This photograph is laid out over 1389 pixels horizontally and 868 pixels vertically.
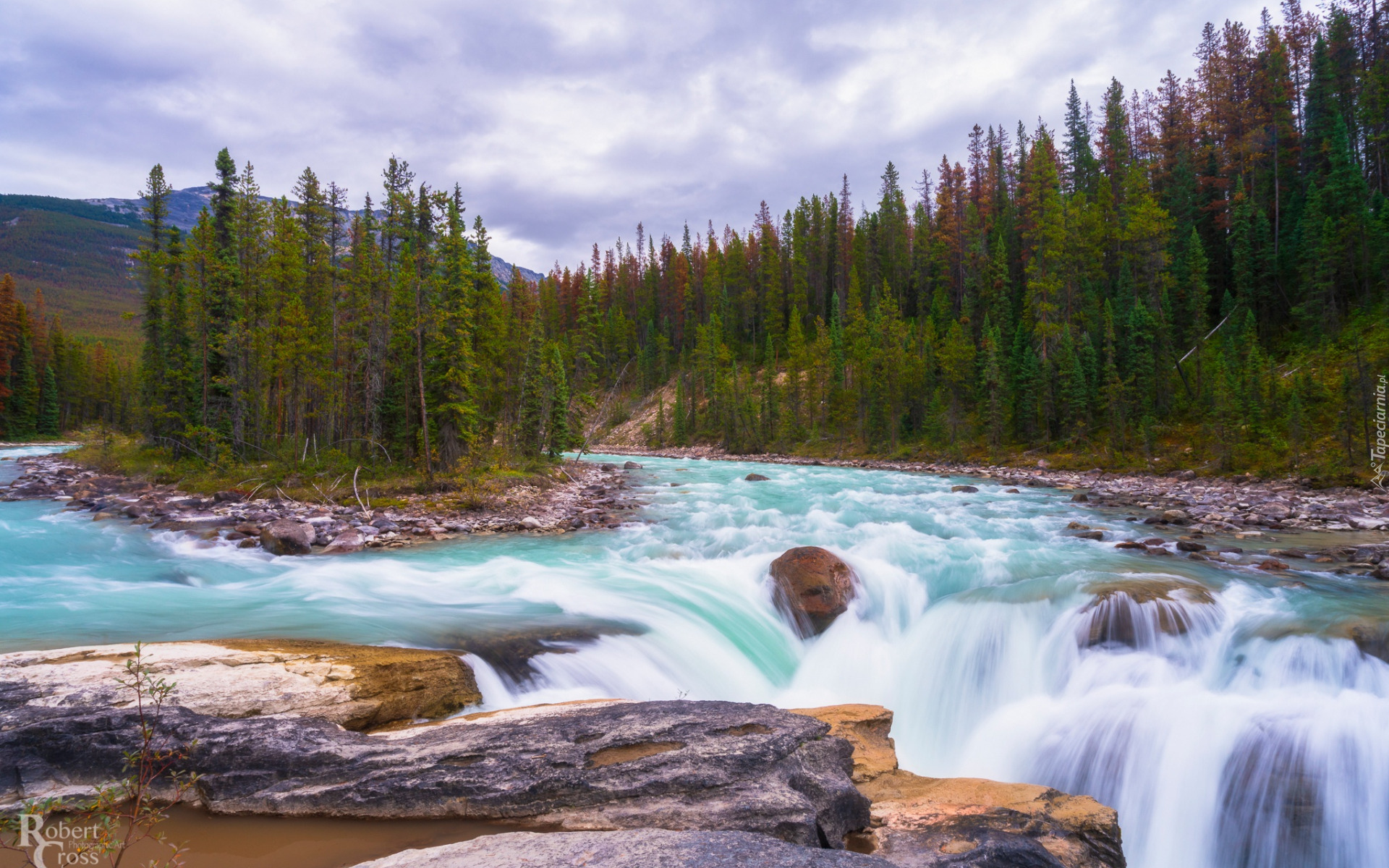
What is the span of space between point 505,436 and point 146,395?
1912cm

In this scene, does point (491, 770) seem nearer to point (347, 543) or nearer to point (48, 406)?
point (347, 543)

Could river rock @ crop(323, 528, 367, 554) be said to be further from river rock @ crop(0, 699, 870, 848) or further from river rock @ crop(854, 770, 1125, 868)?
river rock @ crop(854, 770, 1125, 868)

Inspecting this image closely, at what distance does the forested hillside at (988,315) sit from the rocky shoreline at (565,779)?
19213mm

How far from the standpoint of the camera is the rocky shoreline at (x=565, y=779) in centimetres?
354

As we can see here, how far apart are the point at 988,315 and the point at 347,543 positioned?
5491cm

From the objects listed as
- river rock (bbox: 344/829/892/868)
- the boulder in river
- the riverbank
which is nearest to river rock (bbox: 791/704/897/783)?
river rock (bbox: 344/829/892/868)

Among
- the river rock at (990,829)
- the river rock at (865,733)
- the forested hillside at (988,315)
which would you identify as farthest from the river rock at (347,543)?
the river rock at (990,829)

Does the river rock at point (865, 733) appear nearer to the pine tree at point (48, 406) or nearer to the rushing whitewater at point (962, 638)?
the rushing whitewater at point (962, 638)

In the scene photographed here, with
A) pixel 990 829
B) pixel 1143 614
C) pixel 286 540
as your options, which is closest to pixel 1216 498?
pixel 1143 614

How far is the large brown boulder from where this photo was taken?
10805mm

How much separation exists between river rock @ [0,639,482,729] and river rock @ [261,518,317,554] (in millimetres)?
9182

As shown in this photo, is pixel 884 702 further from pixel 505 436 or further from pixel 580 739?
pixel 505 436

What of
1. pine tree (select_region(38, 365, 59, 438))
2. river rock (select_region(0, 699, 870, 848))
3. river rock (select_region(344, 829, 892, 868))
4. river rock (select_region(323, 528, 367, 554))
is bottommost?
river rock (select_region(323, 528, 367, 554))

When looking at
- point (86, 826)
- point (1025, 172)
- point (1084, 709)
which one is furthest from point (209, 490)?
point (1025, 172)
